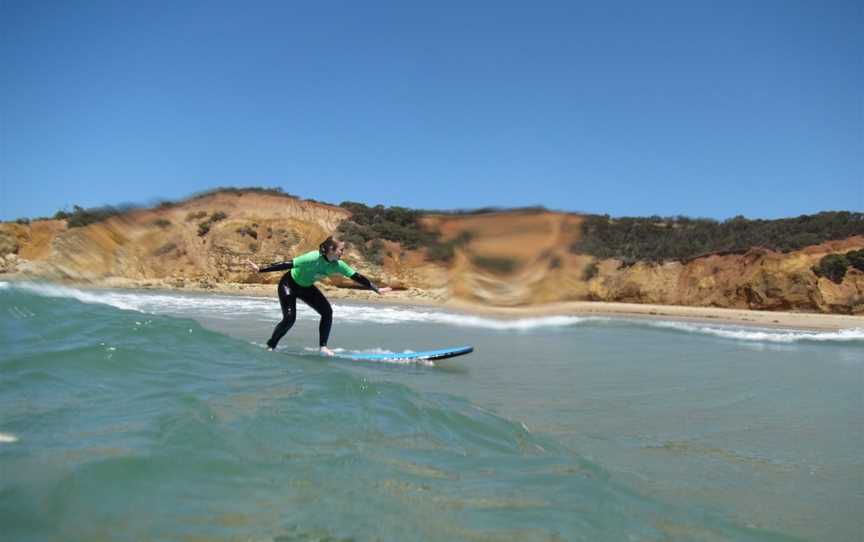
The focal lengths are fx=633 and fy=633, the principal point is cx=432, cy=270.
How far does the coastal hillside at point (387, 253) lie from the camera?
22.8 metres

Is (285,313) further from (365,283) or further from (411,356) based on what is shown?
(411,356)

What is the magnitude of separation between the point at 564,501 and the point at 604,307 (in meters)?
22.6

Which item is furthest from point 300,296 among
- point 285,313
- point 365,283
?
point 365,283

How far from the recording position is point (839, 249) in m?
23.8

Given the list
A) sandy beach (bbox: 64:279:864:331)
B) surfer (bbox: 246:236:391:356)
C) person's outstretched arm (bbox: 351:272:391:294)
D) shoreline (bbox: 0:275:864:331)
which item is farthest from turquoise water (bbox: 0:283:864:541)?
sandy beach (bbox: 64:279:864:331)

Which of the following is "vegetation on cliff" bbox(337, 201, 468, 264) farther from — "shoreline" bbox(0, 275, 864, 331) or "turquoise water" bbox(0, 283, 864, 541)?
"turquoise water" bbox(0, 283, 864, 541)

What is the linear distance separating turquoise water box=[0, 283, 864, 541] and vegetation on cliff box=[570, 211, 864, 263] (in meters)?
19.9

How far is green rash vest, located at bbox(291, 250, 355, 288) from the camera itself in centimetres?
905

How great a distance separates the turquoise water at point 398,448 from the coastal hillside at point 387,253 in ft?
14.0

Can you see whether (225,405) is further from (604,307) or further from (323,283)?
(323,283)

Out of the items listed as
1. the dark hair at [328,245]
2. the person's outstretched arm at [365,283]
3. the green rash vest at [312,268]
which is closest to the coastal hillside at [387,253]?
the person's outstretched arm at [365,283]

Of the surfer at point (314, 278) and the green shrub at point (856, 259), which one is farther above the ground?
the green shrub at point (856, 259)

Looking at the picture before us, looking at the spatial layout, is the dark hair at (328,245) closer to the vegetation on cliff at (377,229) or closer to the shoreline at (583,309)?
the shoreline at (583,309)

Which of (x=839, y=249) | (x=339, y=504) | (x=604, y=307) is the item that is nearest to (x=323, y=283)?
(x=604, y=307)
